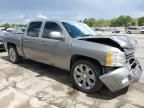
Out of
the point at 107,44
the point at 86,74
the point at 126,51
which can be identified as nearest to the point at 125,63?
the point at 126,51

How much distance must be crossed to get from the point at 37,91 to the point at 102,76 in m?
1.68

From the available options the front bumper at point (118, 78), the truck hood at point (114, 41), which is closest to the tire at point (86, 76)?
the front bumper at point (118, 78)

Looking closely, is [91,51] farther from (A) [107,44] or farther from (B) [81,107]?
(B) [81,107]

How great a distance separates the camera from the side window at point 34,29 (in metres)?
6.28

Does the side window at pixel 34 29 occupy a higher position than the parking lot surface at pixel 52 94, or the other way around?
the side window at pixel 34 29

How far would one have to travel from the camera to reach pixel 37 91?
4.93 m

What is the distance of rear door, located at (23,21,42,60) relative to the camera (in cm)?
623

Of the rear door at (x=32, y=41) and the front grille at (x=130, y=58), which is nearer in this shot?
the front grille at (x=130, y=58)

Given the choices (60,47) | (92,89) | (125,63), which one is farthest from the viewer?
(60,47)

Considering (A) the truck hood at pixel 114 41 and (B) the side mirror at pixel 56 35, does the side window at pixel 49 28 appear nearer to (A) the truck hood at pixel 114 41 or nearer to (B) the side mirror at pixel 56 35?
(B) the side mirror at pixel 56 35

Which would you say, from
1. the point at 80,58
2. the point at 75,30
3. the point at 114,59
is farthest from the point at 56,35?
the point at 114,59

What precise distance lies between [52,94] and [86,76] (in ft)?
2.99

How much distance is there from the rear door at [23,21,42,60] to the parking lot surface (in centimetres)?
70

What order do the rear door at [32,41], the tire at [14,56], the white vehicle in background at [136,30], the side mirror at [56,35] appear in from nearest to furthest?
the side mirror at [56,35]
the rear door at [32,41]
the tire at [14,56]
the white vehicle in background at [136,30]
